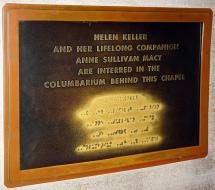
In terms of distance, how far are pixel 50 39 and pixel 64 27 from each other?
2.2 inches

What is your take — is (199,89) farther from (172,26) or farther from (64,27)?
(64,27)

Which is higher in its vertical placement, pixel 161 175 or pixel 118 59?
pixel 118 59

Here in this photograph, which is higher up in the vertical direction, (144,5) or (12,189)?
(144,5)

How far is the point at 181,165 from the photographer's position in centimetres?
146

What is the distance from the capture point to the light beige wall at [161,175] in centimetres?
127

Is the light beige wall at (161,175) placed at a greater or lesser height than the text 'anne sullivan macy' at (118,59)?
lesser

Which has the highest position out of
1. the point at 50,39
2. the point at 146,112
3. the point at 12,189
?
the point at 50,39

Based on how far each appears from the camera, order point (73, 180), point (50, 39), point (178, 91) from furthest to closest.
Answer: point (178, 91)
point (73, 180)
point (50, 39)

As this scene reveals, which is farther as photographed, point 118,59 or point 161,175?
point 161,175

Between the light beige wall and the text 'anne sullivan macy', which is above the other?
the text 'anne sullivan macy'

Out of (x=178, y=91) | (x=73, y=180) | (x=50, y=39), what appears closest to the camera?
(x=50, y=39)

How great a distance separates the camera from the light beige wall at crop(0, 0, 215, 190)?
127 cm

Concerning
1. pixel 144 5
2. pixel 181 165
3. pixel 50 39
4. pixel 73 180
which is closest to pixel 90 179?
pixel 73 180

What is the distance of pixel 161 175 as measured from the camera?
4.69ft
